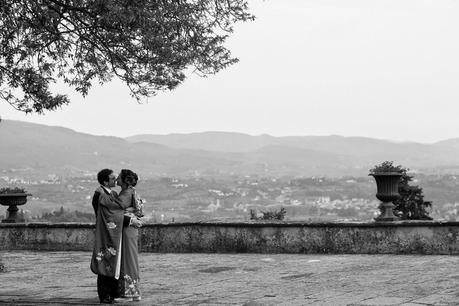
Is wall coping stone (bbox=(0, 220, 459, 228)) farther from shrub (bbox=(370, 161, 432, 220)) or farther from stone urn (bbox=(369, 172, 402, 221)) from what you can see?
shrub (bbox=(370, 161, 432, 220))

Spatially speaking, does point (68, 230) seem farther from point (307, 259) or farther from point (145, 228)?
point (307, 259)

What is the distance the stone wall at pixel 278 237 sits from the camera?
1432 centimetres

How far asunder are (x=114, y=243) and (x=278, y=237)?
20.2ft

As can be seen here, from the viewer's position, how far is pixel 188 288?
10.9 meters

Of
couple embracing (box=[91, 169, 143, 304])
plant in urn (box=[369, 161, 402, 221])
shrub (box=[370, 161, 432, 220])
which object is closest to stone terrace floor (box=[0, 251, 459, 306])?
couple embracing (box=[91, 169, 143, 304])

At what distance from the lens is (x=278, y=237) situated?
15586mm

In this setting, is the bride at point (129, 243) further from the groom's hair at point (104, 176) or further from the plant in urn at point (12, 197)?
the plant in urn at point (12, 197)

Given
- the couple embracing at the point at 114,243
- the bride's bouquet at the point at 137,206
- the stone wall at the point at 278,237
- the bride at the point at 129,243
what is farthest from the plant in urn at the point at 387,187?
the couple embracing at the point at 114,243

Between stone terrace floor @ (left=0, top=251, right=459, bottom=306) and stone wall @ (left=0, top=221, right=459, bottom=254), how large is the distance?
0.48m

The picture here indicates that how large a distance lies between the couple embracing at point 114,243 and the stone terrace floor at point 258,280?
275mm

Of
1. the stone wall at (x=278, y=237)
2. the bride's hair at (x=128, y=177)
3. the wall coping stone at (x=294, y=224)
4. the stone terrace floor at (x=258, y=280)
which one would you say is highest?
the bride's hair at (x=128, y=177)

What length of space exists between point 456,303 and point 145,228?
9480 mm

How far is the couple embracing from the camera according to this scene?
9844 millimetres

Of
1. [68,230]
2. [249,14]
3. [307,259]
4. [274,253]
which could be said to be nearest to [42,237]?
[68,230]
